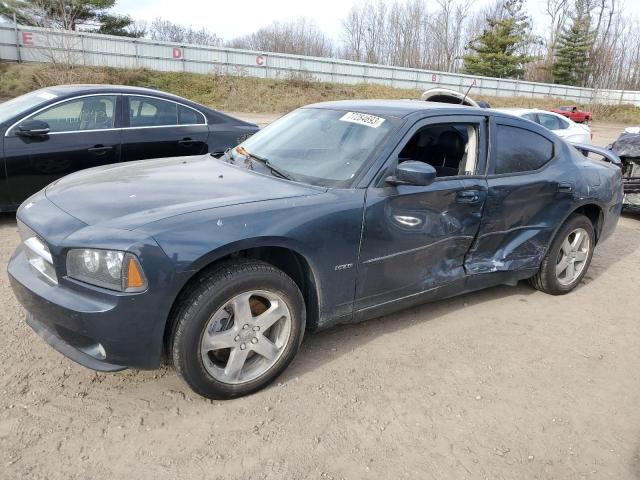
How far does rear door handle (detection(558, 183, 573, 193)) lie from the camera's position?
13.8 ft

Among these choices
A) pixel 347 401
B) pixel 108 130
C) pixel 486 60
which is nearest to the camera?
pixel 347 401

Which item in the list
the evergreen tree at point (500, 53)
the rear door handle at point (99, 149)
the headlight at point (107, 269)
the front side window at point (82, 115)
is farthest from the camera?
the evergreen tree at point (500, 53)

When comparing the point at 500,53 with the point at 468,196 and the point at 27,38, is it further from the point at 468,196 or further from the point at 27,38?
the point at 468,196

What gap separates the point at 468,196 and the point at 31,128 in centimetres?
438

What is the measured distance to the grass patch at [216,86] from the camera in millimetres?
24000

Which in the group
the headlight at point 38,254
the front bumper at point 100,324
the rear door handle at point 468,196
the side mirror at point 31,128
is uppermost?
the side mirror at point 31,128

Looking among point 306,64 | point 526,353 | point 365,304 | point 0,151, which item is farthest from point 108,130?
point 306,64

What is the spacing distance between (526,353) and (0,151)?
5.19 meters

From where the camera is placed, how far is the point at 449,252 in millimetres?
3596

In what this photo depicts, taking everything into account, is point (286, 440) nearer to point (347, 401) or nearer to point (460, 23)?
point (347, 401)

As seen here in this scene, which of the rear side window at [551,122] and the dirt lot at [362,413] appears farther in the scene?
the rear side window at [551,122]

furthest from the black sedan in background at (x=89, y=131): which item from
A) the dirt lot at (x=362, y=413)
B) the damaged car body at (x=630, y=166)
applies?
the damaged car body at (x=630, y=166)

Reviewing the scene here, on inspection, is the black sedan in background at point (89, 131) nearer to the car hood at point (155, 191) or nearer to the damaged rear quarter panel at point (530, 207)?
the car hood at point (155, 191)

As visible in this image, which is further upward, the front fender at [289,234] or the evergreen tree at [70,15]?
the evergreen tree at [70,15]
